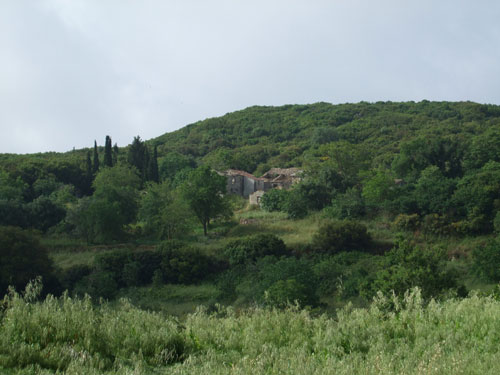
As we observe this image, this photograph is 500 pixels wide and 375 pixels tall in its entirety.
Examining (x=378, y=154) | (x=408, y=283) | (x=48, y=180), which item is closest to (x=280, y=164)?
(x=378, y=154)

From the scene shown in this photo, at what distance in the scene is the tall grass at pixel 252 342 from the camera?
5.53 m

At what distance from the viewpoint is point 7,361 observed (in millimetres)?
5633

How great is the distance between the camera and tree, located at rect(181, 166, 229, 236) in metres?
38.5

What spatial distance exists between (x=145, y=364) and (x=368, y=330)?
3677 mm

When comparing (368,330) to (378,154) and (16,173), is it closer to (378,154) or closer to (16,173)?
(16,173)

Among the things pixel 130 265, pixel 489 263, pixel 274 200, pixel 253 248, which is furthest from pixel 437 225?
pixel 130 265

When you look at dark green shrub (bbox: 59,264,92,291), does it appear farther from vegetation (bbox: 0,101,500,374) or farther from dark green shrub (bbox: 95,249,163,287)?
dark green shrub (bbox: 95,249,163,287)

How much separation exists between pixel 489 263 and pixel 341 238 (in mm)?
9540

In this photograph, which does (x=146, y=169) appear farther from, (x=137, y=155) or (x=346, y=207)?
(x=346, y=207)

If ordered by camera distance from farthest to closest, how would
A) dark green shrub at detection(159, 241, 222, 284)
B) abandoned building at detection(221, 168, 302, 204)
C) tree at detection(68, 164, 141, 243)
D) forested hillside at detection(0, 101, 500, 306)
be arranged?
abandoned building at detection(221, 168, 302, 204) → tree at detection(68, 164, 141, 243) → dark green shrub at detection(159, 241, 222, 284) → forested hillside at detection(0, 101, 500, 306)

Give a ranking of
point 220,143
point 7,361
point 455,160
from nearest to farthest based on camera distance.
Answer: point 7,361
point 455,160
point 220,143

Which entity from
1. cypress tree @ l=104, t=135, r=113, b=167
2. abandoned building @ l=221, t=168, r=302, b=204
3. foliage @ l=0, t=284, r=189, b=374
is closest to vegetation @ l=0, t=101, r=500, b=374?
foliage @ l=0, t=284, r=189, b=374

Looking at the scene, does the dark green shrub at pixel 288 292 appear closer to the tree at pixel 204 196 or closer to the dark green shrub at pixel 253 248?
the dark green shrub at pixel 253 248

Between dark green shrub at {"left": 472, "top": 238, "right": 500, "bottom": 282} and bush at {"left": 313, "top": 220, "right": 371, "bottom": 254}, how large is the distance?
812 cm
